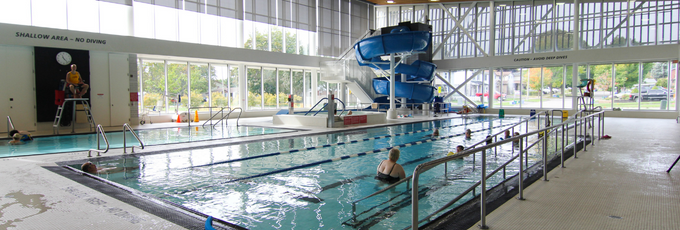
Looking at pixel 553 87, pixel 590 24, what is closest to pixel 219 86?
pixel 553 87

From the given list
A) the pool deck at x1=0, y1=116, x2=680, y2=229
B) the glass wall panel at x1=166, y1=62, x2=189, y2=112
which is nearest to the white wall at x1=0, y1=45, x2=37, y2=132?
the glass wall panel at x1=166, y1=62, x2=189, y2=112

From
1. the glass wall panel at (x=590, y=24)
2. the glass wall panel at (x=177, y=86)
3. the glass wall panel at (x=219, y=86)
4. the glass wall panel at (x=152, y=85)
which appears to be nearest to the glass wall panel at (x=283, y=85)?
the glass wall panel at (x=219, y=86)

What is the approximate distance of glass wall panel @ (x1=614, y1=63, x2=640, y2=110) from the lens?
19188mm

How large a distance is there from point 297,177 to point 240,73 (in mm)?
15147

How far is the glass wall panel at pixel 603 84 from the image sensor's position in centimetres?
1989

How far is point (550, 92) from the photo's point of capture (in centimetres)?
2148

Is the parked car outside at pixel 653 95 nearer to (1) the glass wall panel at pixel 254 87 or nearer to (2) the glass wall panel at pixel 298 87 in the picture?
(2) the glass wall panel at pixel 298 87

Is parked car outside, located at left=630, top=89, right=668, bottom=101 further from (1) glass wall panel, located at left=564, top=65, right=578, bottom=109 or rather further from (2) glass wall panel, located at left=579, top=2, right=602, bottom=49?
(2) glass wall panel, located at left=579, top=2, right=602, bottom=49

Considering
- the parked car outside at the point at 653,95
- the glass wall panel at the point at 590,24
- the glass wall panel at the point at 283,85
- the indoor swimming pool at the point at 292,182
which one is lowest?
the indoor swimming pool at the point at 292,182

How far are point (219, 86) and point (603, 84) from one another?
21218 mm

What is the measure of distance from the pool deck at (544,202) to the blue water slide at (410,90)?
47.6 ft

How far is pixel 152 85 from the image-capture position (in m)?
16.5

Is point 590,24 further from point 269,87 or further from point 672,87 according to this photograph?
point 269,87

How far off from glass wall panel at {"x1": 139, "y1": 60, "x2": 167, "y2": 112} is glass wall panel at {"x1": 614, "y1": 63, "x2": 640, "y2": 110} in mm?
23674
